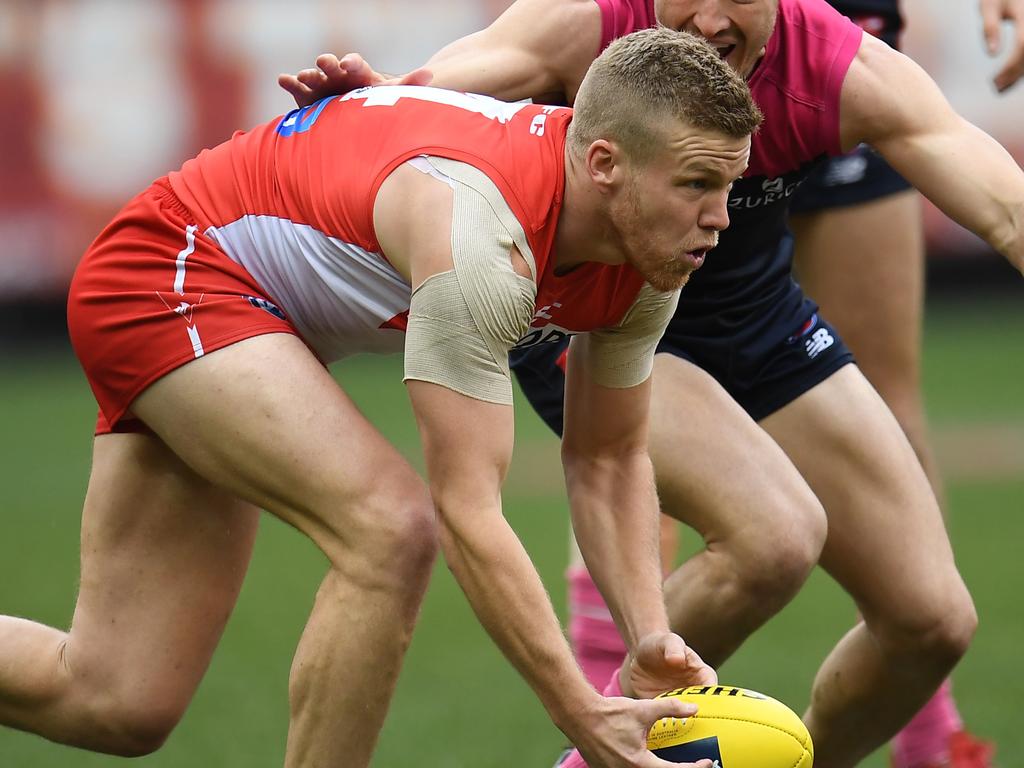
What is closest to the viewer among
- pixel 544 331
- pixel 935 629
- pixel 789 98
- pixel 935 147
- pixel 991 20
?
pixel 544 331

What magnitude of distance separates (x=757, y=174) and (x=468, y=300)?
4.17ft

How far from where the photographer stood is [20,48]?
47.1 ft

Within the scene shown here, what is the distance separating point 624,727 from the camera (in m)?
3.30

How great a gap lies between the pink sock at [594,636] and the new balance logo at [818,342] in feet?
3.73

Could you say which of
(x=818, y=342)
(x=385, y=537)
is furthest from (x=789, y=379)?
(x=385, y=537)

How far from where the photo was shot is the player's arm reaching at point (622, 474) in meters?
3.87

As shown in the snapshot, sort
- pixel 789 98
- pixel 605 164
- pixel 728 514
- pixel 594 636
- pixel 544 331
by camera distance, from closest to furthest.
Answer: pixel 605 164 < pixel 544 331 < pixel 789 98 < pixel 728 514 < pixel 594 636

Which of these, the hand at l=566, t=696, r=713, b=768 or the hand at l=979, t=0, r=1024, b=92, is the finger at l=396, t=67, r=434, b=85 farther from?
the hand at l=979, t=0, r=1024, b=92

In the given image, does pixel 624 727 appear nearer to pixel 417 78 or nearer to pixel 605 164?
pixel 605 164

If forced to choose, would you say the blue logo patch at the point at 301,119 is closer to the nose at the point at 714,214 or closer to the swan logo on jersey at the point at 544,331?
the swan logo on jersey at the point at 544,331

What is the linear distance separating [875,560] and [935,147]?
1198 millimetres

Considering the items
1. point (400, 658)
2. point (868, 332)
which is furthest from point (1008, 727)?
point (400, 658)

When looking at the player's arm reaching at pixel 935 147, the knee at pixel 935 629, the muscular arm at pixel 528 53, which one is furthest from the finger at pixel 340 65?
the knee at pixel 935 629

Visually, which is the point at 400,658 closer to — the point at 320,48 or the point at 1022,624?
the point at 1022,624
